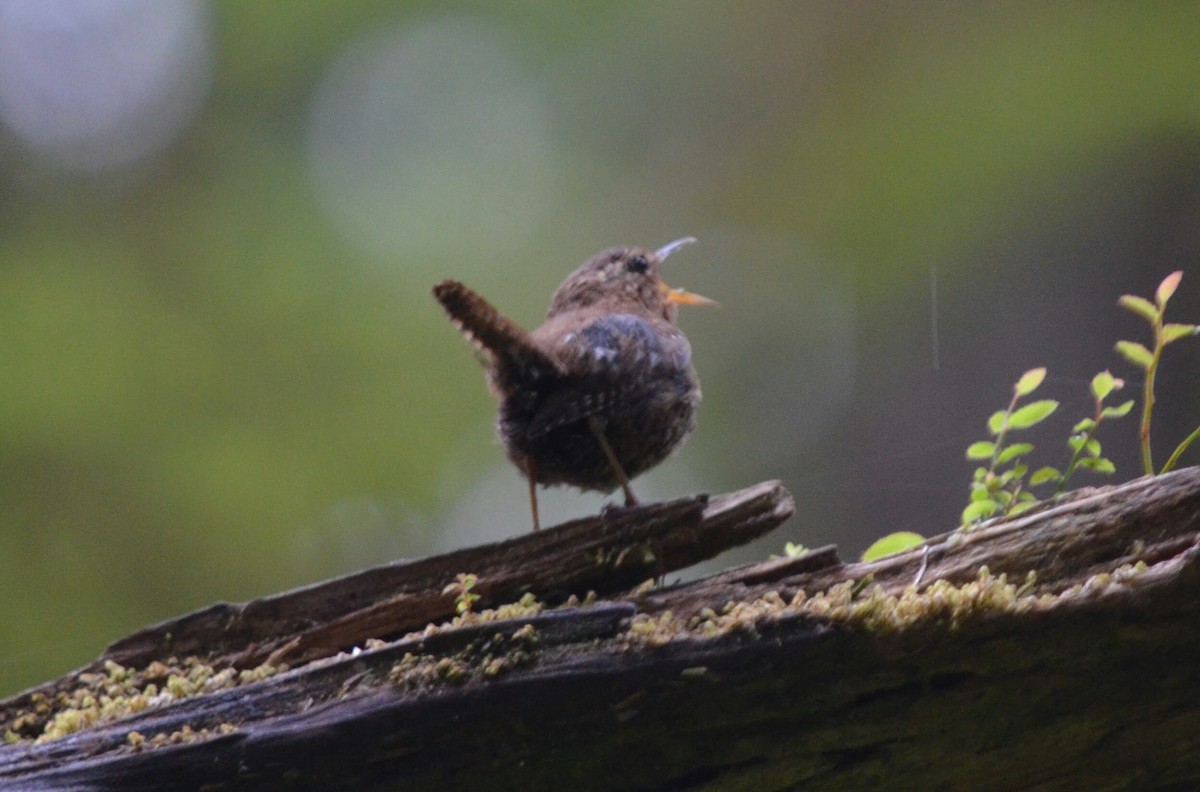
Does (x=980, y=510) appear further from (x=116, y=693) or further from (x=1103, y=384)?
(x=116, y=693)

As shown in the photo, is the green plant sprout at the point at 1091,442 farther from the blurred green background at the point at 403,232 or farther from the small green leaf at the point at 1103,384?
the blurred green background at the point at 403,232

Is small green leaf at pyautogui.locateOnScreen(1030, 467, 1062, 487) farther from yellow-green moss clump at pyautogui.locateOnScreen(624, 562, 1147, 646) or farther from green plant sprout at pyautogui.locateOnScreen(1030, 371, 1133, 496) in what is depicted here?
yellow-green moss clump at pyautogui.locateOnScreen(624, 562, 1147, 646)

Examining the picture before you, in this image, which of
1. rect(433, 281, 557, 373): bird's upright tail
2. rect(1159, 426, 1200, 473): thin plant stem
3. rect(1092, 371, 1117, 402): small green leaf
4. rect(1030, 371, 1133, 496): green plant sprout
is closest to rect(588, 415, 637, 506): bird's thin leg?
rect(433, 281, 557, 373): bird's upright tail

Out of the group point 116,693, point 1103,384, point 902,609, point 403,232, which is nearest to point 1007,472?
point 1103,384

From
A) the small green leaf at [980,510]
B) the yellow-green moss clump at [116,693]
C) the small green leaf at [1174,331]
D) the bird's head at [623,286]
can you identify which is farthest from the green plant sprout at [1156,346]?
the yellow-green moss clump at [116,693]

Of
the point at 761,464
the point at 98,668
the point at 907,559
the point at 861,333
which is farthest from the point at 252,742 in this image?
the point at 861,333

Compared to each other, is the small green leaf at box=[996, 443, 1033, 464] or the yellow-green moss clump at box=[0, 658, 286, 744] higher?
the yellow-green moss clump at box=[0, 658, 286, 744]

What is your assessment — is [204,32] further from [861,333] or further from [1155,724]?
[1155,724]
